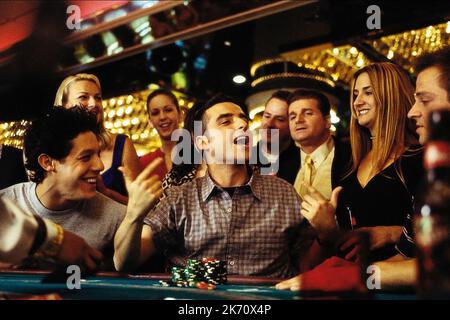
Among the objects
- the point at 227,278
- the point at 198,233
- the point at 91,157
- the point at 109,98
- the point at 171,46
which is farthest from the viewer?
the point at 171,46

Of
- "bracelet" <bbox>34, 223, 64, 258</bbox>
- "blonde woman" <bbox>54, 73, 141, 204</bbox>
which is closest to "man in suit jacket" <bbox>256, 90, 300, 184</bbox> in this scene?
"blonde woman" <bbox>54, 73, 141, 204</bbox>

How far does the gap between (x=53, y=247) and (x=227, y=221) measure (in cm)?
70

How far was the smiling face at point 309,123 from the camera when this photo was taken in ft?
9.82

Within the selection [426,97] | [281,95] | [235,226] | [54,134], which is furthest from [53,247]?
[426,97]

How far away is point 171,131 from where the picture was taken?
129 inches

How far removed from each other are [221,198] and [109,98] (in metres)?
1.15

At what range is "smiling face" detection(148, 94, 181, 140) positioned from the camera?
10.8ft

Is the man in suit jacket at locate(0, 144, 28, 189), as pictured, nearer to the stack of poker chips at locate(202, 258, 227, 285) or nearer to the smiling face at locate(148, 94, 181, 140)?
the smiling face at locate(148, 94, 181, 140)

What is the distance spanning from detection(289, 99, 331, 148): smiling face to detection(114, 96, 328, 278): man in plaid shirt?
337mm

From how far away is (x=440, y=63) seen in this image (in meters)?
2.46

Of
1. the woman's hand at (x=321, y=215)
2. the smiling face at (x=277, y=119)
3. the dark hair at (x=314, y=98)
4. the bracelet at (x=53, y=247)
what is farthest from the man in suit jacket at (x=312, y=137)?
the bracelet at (x=53, y=247)
